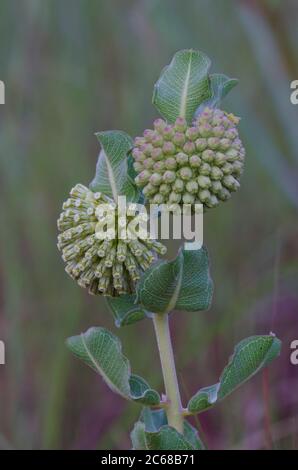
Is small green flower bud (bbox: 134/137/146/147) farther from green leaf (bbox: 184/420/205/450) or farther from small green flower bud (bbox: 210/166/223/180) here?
green leaf (bbox: 184/420/205/450)

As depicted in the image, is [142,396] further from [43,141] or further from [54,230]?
[43,141]

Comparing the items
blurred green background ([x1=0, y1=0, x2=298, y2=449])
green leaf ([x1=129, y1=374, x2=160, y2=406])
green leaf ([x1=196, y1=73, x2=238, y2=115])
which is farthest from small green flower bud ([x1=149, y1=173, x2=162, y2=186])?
blurred green background ([x1=0, y1=0, x2=298, y2=449])

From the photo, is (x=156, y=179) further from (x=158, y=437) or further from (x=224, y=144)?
(x=158, y=437)

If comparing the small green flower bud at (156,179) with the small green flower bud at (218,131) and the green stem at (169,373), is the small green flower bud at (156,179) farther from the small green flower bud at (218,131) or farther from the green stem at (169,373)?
the green stem at (169,373)

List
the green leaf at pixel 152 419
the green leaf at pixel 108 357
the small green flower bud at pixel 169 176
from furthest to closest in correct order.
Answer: the green leaf at pixel 152 419
the green leaf at pixel 108 357
the small green flower bud at pixel 169 176

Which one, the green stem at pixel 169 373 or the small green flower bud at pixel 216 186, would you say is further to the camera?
the green stem at pixel 169 373

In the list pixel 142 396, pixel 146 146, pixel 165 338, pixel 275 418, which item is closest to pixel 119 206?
pixel 146 146

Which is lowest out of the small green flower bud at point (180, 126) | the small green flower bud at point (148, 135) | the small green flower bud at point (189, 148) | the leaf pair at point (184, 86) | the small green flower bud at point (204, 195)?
the small green flower bud at point (204, 195)

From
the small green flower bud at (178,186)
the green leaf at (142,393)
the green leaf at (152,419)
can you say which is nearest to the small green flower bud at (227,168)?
the small green flower bud at (178,186)
